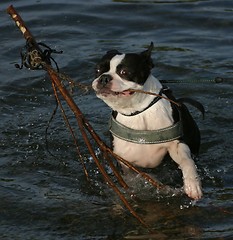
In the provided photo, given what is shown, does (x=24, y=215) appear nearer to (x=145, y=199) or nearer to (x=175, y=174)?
(x=145, y=199)

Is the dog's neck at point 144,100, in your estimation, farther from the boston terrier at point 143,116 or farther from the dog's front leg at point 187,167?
the dog's front leg at point 187,167

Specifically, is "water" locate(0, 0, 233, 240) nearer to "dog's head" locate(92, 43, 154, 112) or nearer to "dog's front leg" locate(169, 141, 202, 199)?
"dog's front leg" locate(169, 141, 202, 199)

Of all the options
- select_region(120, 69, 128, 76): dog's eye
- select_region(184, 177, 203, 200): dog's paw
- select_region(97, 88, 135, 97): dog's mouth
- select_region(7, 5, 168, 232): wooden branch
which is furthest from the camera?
select_region(120, 69, 128, 76): dog's eye

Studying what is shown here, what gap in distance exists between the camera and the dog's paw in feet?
20.6

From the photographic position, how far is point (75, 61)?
1086cm

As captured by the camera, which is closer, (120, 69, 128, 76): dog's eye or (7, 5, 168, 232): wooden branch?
(7, 5, 168, 232): wooden branch

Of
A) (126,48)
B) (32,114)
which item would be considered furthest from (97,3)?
(32,114)

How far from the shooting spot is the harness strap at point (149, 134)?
6609 millimetres

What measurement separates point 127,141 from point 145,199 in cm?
54

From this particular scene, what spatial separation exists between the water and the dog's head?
94cm

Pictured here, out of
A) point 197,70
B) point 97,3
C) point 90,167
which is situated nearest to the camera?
point 90,167

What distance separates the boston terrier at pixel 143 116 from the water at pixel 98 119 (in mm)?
323

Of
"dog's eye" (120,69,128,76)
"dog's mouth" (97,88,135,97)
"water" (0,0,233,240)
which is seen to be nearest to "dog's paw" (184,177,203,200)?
"water" (0,0,233,240)

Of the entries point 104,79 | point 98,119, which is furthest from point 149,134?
point 98,119
